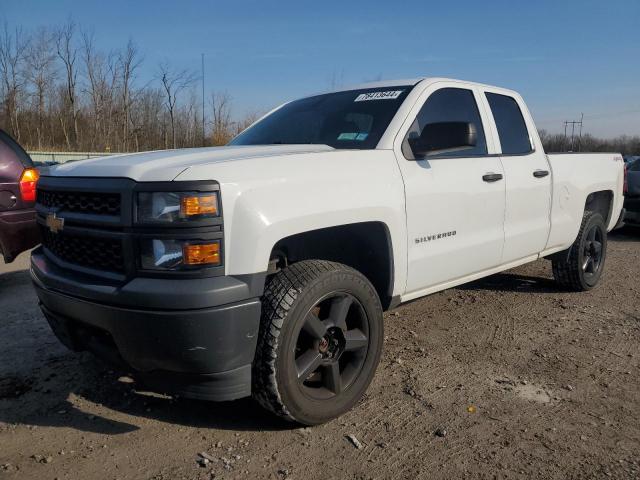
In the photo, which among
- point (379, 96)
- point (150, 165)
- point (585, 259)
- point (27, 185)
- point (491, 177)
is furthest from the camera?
point (585, 259)

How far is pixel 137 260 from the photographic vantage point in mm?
2299

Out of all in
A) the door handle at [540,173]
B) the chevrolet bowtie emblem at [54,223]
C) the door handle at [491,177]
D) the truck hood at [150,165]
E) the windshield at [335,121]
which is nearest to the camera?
the truck hood at [150,165]

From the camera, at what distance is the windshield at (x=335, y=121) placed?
134 inches

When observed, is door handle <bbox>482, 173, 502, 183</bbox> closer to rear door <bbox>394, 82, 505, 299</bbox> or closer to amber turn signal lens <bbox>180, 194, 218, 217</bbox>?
rear door <bbox>394, 82, 505, 299</bbox>

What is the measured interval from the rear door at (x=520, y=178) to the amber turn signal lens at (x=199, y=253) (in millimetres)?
2565

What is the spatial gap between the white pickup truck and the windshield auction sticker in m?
0.02

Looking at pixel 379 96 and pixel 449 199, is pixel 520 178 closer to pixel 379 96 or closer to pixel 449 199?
pixel 449 199

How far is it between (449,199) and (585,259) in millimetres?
2860

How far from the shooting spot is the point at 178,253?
2.24 metres

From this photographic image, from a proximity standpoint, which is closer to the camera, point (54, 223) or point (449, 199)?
point (54, 223)

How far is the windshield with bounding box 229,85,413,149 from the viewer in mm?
3402

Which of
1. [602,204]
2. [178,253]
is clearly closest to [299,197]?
[178,253]

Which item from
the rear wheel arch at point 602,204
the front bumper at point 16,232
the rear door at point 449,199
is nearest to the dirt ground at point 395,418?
the rear door at point 449,199

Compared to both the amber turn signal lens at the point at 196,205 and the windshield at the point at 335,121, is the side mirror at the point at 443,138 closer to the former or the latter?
the windshield at the point at 335,121
